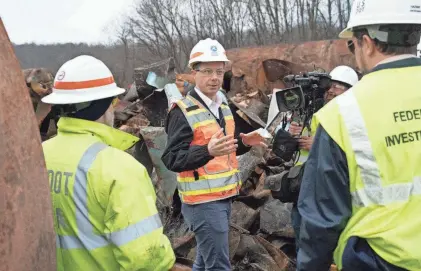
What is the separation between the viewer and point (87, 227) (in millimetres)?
1832

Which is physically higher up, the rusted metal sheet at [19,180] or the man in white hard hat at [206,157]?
the rusted metal sheet at [19,180]

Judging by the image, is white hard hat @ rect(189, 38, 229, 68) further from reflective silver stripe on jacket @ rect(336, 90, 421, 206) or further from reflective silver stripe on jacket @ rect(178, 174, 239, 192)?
reflective silver stripe on jacket @ rect(336, 90, 421, 206)

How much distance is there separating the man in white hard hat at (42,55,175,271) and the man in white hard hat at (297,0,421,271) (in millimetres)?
627

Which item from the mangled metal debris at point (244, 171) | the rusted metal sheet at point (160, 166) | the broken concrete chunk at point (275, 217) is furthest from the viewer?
the rusted metal sheet at point (160, 166)

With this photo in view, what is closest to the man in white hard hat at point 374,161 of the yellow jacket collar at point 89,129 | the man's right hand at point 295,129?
the yellow jacket collar at point 89,129

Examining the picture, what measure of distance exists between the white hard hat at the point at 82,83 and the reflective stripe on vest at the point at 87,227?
0.23 meters

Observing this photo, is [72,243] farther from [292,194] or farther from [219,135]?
[292,194]

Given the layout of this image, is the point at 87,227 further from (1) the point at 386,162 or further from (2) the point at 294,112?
(2) the point at 294,112

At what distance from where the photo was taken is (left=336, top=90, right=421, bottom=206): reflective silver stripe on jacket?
5.32 feet

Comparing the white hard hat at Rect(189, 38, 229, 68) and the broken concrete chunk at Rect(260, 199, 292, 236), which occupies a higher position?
the white hard hat at Rect(189, 38, 229, 68)

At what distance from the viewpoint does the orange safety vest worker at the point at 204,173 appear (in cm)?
305

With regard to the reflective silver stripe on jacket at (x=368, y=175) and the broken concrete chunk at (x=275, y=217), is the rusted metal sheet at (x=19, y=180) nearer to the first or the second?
the reflective silver stripe on jacket at (x=368, y=175)

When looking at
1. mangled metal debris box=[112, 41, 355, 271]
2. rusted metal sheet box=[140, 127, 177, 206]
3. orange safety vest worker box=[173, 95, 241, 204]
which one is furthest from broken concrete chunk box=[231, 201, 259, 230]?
orange safety vest worker box=[173, 95, 241, 204]

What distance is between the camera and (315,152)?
176 centimetres
